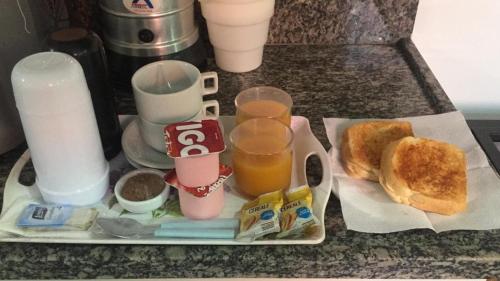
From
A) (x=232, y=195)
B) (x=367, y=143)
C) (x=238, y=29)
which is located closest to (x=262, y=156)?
(x=232, y=195)

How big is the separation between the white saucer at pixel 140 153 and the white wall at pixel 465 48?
0.66 metres

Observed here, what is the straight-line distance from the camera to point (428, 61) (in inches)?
43.1

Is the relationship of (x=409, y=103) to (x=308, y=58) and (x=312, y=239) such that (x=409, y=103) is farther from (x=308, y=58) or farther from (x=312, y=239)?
(x=312, y=239)

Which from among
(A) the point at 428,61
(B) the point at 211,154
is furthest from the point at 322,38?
(B) the point at 211,154

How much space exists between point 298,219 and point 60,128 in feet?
1.04

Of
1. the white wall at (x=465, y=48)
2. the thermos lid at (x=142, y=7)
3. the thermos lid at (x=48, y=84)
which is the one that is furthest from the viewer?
the white wall at (x=465, y=48)

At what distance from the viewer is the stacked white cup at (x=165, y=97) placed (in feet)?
2.12

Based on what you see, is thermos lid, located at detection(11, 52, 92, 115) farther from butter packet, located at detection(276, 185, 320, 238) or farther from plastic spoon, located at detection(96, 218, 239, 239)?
butter packet, located at detection(276, 185, 320, 238)

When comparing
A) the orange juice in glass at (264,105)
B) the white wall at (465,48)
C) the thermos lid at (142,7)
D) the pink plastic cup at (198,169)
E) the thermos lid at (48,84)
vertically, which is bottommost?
the white wall at (465,48)

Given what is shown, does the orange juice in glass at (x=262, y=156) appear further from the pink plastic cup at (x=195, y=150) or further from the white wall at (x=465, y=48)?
the white wall at (x=465, y=48)

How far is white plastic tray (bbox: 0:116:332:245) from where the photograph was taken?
0.60m

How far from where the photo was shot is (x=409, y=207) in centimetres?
65

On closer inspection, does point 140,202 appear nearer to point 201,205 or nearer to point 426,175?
point 201,205

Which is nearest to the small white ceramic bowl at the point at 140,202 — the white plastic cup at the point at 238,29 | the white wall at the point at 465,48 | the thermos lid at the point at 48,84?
the thermos lid at the point at 48,84
